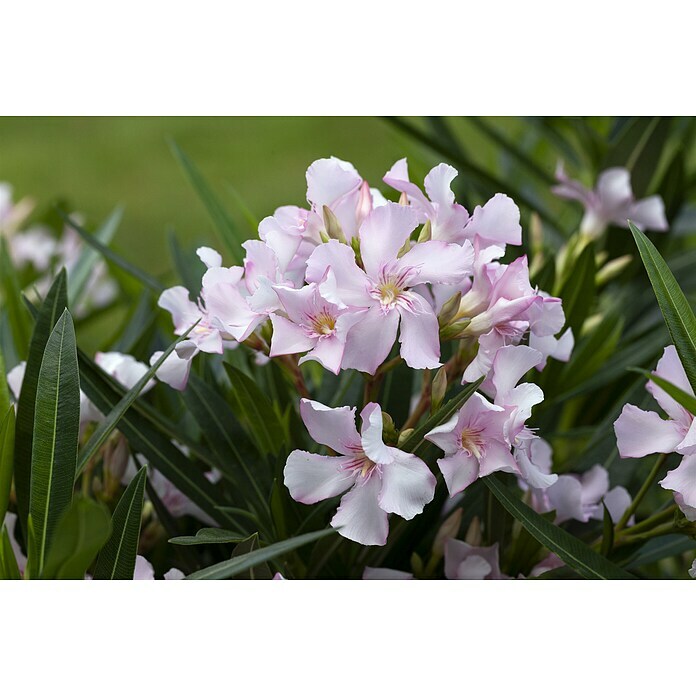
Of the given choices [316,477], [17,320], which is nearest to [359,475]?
[316,477]

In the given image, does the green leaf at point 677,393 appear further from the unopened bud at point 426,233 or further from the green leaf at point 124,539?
the green leaf at point 124,539

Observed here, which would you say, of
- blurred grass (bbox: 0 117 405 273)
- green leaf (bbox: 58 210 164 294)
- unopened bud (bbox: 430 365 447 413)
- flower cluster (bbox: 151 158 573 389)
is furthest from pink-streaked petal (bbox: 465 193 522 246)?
blurred grass (bbox: 0 117 405 273)

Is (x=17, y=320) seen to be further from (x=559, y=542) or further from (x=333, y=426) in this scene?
(x=559, y=542)

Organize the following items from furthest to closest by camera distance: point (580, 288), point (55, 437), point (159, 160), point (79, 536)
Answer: point (159, 160) < point (580, 288) < point (55, 437) < point (79, 536)

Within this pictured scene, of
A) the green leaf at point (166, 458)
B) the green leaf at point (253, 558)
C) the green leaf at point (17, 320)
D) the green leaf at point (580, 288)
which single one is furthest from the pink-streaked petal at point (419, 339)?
the green leaf at point (17, 320)

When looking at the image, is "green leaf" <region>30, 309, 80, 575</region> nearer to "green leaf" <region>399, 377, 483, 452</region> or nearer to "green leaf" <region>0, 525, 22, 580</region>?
"green leaf" <region>0, 525, 22, 580</region>

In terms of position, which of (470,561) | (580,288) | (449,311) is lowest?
(470,561)
